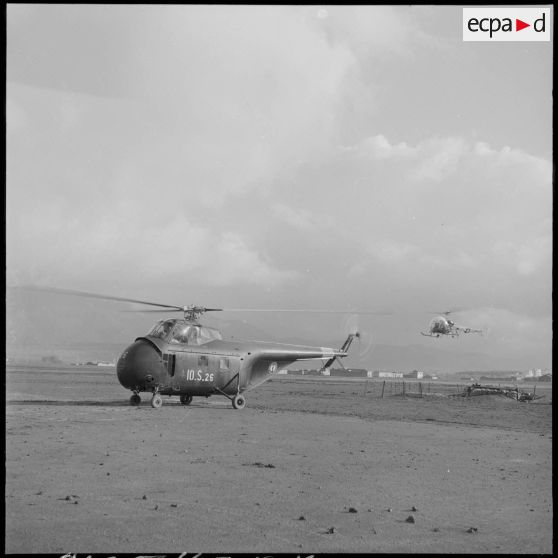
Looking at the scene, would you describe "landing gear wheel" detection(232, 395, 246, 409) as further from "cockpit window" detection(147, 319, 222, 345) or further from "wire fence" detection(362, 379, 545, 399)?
"wire fence" detection(362, 379, 545, 399)

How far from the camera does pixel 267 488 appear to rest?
961 centimetres

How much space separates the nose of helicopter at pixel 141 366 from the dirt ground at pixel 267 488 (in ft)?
12.8

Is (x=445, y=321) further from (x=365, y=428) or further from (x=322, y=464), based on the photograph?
(x=322, y=464)

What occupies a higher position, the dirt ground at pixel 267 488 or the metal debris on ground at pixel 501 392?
the dirt ground at pixel 267 488

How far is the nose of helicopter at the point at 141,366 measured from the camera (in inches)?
863

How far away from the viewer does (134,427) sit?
16438mm

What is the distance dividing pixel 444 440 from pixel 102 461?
28.9ft

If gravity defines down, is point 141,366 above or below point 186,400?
above

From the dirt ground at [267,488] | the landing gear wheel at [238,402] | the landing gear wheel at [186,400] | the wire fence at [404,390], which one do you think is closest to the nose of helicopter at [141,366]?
the landing gear wheel at [186,400]

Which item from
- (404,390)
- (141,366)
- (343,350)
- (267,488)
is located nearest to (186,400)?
(141,366)

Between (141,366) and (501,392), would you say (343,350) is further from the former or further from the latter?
(501,392)

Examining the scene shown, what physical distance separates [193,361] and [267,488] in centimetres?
1416

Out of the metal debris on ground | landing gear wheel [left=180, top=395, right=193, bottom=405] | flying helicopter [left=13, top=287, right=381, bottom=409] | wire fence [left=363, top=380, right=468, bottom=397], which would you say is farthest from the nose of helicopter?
the metal debris on ground

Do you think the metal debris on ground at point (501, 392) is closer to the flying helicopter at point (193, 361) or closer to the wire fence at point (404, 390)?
the wire fence at point (404, 390)
